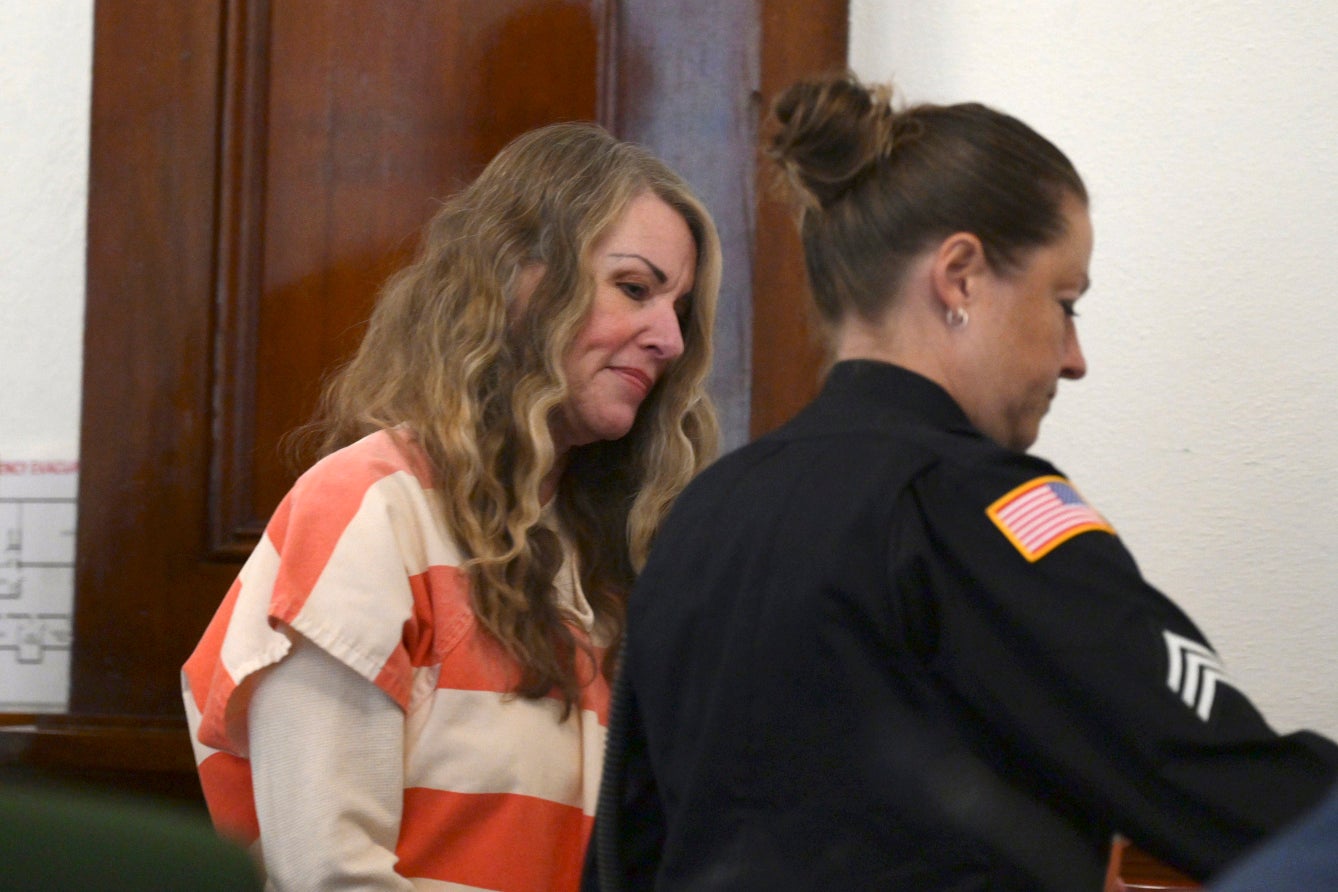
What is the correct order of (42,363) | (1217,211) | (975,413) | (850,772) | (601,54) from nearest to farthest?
(850,772)
(975,413)
(1217,211)
(601,54)
(42,363)

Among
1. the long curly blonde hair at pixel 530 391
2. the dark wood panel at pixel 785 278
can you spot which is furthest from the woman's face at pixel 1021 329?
the dark wood panel at pixel 785 278

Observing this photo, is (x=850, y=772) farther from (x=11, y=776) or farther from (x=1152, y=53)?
(x=11, y=776)

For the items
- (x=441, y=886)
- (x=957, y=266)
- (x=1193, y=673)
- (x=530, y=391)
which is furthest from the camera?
(x=530, y=391)

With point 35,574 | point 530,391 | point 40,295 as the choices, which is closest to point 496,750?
point 530,391

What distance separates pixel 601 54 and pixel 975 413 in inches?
35.1

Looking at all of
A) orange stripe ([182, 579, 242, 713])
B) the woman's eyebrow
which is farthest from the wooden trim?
the woman's eyebrow

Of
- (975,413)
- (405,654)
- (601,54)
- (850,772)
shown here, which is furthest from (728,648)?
(601,54)

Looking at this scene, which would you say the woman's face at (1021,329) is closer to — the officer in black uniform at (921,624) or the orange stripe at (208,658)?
the officer in black uniform at (921,624)

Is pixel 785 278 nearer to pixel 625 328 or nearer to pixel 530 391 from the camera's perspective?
pixel 625 328

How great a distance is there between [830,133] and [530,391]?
49 centimetres

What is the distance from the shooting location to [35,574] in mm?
1807

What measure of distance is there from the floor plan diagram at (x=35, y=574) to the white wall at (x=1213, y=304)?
47.2 inches

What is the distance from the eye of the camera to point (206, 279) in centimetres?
169

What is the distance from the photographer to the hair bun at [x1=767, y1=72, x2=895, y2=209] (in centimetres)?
97
